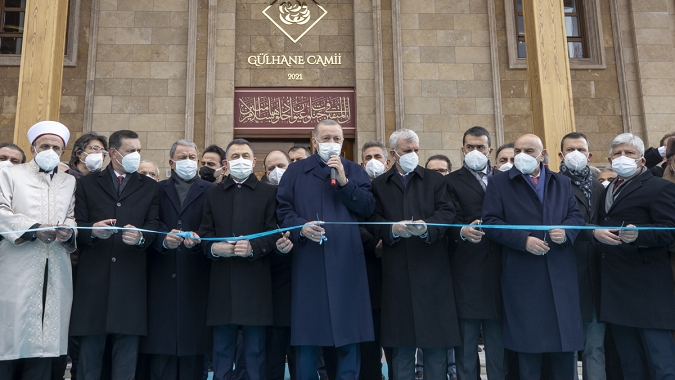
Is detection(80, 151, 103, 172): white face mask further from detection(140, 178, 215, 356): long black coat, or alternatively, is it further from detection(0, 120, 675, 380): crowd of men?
detection(140, 178, 215, 356): long black coat

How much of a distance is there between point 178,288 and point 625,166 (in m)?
3.21

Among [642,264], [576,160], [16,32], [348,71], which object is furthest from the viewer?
[16,32]

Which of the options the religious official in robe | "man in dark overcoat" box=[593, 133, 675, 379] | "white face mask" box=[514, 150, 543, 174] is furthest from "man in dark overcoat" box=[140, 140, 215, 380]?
"man in dark overcoat" box=[593, 133, 675, 379]

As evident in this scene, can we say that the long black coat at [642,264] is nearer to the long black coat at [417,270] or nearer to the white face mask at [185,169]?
the long black coat at [417,270]

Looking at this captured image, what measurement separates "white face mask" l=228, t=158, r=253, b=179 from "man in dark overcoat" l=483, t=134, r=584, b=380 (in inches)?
65.9

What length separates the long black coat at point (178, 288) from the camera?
4098 mm

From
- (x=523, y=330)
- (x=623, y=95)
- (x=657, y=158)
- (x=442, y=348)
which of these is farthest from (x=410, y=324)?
(x=623, y=95)

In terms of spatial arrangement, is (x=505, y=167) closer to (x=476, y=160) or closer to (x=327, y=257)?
(x=476, y=160)

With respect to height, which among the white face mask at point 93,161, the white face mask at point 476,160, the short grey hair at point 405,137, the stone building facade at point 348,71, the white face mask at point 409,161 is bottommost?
the white face mask at point 409,161

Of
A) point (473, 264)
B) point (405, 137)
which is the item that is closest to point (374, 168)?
point (405, 137)

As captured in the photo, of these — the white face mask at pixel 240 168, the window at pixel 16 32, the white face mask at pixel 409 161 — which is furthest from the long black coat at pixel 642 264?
the window at pixel 16 32

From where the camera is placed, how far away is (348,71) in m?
10.4

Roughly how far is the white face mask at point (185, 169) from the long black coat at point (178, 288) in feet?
0.33

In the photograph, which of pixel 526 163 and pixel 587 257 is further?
pixel 587 257
